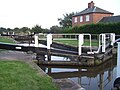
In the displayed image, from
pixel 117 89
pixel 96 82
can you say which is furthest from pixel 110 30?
pixel 117 89

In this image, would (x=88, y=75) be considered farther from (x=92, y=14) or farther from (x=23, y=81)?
(x=92, y=14)

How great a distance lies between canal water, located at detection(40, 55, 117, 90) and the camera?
31.6ft

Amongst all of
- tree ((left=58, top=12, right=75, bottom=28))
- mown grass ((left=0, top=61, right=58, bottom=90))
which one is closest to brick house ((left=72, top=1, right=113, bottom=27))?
tree ((left=58, top=12, right=75, bottom=28))

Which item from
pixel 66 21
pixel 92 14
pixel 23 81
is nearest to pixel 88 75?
pixel 23 81

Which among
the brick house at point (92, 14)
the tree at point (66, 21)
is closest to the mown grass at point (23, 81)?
the brick house at point (92, 14)

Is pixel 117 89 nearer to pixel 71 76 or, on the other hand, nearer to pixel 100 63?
pixel 71 76

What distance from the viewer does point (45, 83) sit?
691 centimetres

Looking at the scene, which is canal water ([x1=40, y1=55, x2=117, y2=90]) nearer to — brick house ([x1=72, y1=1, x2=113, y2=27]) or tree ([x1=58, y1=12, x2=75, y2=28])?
brick house ([x1=72, y1=1, x2=113, y2=27])

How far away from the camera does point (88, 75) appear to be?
39.3 ft

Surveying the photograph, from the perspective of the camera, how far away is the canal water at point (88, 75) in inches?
379

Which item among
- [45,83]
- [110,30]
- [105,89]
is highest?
[110,30]

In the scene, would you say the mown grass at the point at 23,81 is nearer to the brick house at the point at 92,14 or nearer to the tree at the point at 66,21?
the brick house at the point at 92,14

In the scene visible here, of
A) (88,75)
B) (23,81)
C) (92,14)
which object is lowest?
(88,75)

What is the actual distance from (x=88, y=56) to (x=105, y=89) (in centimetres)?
498
